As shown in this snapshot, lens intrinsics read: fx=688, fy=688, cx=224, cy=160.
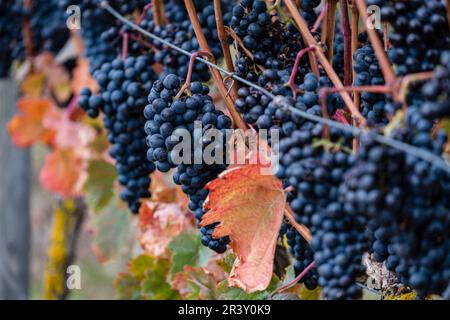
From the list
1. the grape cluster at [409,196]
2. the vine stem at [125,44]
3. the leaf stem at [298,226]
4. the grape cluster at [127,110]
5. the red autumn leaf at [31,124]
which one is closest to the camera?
the grape cluster at [409,196]

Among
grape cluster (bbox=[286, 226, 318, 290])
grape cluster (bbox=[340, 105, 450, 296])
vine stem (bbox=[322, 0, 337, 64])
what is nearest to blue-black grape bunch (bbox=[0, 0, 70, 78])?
vine stem (bbox=[322, 0, 337, 64])

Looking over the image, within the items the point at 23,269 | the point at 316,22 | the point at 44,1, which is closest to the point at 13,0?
the point at 44,1

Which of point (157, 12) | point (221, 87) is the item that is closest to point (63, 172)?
point (157, 12)

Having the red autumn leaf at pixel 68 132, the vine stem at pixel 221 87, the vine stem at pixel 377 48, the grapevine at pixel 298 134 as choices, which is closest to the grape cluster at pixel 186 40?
the grapevine at pixel 298 134

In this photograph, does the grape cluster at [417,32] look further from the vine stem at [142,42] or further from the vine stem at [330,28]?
the vine stem at [142,42]

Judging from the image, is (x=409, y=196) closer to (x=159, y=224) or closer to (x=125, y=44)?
(x=125, y=44)

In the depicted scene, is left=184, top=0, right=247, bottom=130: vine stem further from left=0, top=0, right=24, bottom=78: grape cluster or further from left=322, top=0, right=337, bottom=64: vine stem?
left=0, top=0, right=24, bottom=78: grape cluster
